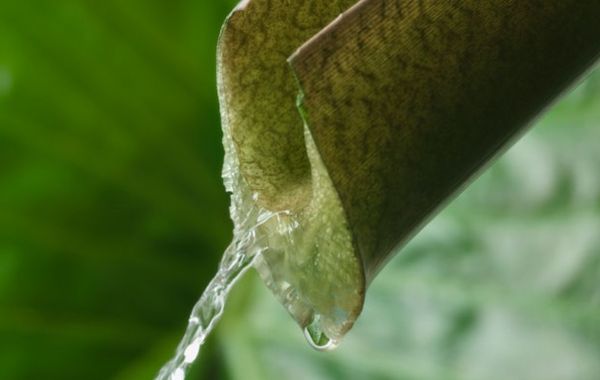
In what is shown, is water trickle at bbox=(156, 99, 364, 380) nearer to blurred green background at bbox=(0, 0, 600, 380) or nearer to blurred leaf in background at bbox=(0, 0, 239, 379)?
blurred green background at bbox=(0, 0, 600, 380)

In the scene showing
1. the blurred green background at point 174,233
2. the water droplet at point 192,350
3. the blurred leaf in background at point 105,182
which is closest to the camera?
the water droplet at point 192,350

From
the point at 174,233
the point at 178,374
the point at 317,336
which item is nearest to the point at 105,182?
the point at 174,233

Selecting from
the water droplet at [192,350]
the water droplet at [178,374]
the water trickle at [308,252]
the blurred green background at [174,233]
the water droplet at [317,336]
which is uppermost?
the water trickle at [308,252]

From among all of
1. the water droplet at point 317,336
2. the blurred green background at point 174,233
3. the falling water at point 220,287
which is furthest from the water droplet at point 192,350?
the blurred green background at point 174,233

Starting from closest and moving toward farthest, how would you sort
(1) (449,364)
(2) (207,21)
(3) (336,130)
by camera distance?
1. (3) (336,130)
2. (1) (449,364)
3. (2) (207,21)

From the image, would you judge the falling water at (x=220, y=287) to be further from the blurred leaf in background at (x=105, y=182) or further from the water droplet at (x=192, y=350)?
the blurred leaf in background at (x=105, y=182)

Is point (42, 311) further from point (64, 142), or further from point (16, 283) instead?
point (64, 142)

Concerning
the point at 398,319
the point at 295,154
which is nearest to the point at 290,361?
the point at 398,319
